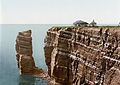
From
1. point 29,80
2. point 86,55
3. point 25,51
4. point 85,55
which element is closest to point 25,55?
point 25,51

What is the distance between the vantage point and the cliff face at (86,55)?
2450 centimetres

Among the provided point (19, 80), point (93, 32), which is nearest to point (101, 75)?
point (93, 32)

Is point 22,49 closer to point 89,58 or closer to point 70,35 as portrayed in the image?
point 70,35

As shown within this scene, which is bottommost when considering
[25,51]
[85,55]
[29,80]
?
[29,80]

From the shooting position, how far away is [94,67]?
1099 inches

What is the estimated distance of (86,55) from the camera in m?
30.3

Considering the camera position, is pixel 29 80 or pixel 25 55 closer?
pixel 29 80

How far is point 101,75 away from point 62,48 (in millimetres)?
13495

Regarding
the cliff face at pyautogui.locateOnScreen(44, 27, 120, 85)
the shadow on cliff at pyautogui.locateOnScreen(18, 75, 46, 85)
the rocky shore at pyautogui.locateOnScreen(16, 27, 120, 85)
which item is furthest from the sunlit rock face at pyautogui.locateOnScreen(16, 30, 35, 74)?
the cliff face at pyautogui.locateOnScreen(44, 27, 120, 85)

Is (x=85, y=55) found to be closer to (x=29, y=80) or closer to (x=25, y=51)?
(x=29, y=80)

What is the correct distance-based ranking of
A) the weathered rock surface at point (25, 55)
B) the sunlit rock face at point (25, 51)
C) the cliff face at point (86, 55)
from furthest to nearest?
the sunlit rock face at point (25, 51), the weathered rock surface at point (25, 55), the cliff face at point (86, 55)

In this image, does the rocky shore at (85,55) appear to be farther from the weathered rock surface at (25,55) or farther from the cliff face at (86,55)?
the weathered rock surface at (25,55)

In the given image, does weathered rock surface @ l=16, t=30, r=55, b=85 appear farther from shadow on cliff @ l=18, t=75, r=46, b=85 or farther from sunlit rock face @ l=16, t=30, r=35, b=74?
shadow on cliff @ l=18, t=75, r=46, b=85

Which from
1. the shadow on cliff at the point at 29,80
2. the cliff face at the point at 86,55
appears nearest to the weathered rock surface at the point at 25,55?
the shadow on cliff at the point at 29,80
